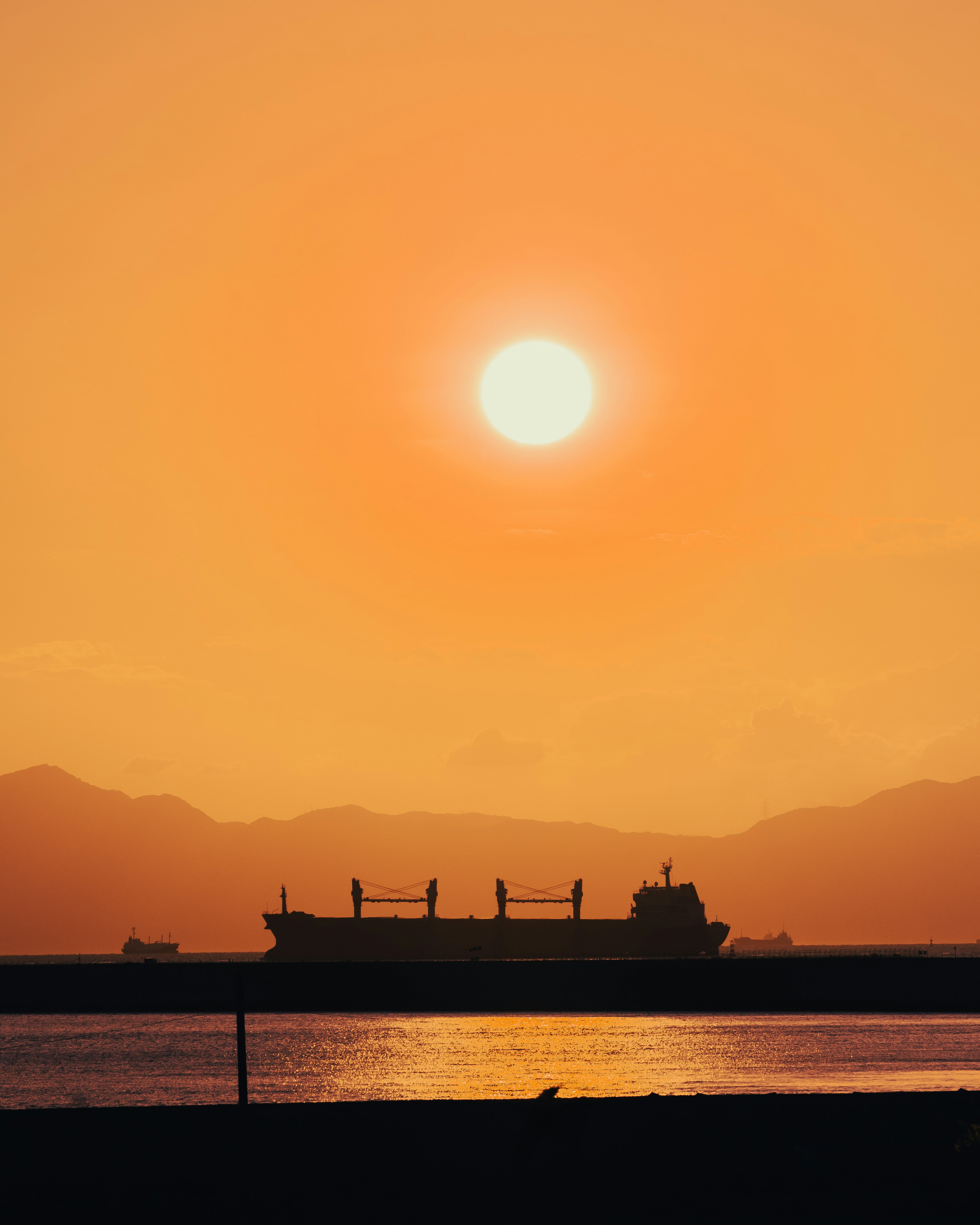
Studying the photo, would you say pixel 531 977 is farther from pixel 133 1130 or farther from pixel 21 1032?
pixel 133 1130

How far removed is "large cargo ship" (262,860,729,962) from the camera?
122438mm

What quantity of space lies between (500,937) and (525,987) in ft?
126

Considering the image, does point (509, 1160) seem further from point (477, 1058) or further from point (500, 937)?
point (500, 937)

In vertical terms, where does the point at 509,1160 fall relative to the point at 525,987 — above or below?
above

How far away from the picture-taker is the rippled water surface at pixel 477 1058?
37.0m

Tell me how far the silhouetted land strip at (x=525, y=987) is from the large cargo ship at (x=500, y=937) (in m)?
29.3

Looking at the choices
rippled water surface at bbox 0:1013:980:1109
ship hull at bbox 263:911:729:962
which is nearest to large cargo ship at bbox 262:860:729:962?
ship hull at bbox 263:911:729:962

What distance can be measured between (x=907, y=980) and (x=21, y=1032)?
6052 cm

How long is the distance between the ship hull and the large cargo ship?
0.07 meters

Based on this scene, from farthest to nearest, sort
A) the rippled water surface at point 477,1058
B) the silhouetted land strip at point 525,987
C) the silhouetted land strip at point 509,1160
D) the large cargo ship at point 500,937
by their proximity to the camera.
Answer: the large cargo ship at point 500,937, the silhouetted land strip at point 525,987, the rippled water surface at point 477,1058, the silhouetted land strip at point 509,1160

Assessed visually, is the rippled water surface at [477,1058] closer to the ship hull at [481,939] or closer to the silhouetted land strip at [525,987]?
the silhouetted land strip at [525,987]

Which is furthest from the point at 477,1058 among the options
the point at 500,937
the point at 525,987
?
the point at 500,937

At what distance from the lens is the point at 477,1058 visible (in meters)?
46.8

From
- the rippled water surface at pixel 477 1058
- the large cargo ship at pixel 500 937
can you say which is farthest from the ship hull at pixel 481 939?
the rippled water surface at pixel 477 1058
